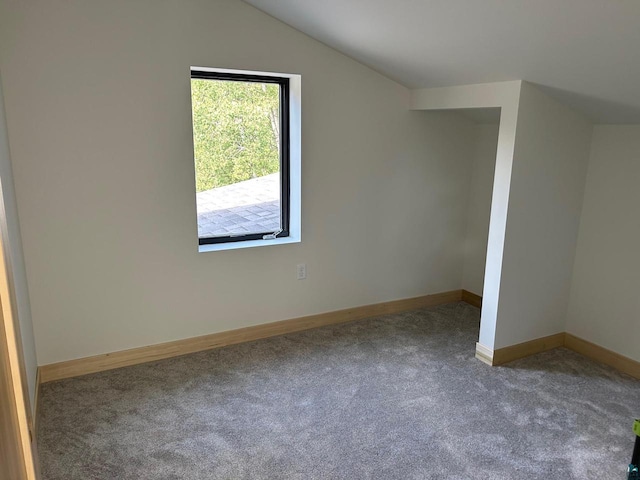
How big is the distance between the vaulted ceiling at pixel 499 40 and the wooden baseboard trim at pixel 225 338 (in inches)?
69.8

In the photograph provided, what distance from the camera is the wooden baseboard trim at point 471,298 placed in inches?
156

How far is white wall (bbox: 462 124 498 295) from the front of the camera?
3.75 metres

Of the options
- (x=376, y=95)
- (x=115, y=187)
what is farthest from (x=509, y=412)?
(x=115, y=187)

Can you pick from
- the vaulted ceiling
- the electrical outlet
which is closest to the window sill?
the electrical outlet

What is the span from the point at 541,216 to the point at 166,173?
92.4 inches

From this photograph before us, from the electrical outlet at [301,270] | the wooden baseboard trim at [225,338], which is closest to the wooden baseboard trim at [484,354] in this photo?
the wooden baseboard trim at [225,338]

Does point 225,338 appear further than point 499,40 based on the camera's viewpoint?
Yes

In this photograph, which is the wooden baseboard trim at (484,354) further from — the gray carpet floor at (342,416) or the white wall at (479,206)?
the white wall at (479,206)

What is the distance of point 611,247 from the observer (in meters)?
2.99

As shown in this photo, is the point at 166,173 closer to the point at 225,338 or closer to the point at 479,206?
the point at 225,338

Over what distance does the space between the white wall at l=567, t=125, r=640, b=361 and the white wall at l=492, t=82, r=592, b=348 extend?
7 cm

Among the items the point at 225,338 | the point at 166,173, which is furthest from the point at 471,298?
the point at 166,173

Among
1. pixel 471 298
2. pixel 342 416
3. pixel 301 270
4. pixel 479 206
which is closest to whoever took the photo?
pixel 342 416

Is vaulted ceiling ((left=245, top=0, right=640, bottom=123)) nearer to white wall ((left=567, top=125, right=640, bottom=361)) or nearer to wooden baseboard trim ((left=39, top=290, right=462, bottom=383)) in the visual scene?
white wall ((left=567, top=125, right=640, bottom=361))
